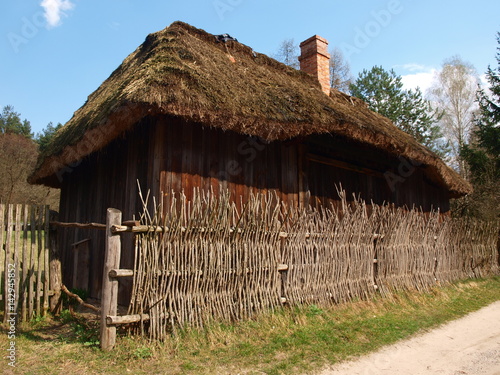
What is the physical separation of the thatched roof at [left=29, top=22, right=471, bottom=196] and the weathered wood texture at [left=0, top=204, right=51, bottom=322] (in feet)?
4.38

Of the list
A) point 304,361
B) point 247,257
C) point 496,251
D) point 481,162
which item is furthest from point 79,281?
point 481,162

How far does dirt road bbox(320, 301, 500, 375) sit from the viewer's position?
12.2ft

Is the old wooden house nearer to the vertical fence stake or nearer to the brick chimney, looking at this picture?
the vertical fence stake

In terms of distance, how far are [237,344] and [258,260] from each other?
112 centimetres

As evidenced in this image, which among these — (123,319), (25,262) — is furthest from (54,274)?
(123,319)

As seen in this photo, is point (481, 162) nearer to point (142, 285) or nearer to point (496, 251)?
point (496, 251)

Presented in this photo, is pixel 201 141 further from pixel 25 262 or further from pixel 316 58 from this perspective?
pixel 316 58

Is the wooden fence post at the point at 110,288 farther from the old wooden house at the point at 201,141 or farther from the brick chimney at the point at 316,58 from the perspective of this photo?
the brick chimney at the point at 316,58

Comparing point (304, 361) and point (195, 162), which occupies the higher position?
point (195, 162)

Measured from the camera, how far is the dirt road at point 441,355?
12.2ft

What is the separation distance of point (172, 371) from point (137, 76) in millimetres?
3678

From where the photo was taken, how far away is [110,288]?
Answer: 12.6ft

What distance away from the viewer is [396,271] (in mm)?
6871

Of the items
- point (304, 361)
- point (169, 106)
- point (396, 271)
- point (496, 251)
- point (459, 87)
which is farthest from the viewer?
point (459, 87)
